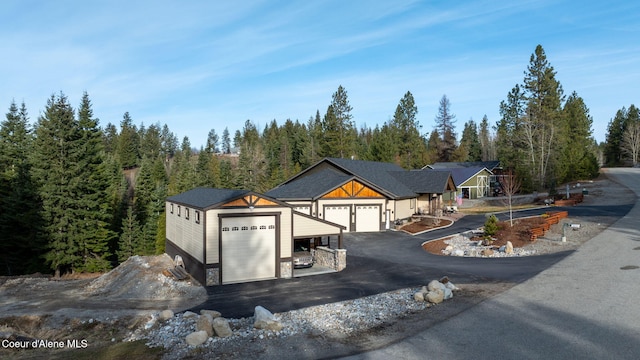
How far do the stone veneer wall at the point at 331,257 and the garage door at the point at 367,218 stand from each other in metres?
12.0

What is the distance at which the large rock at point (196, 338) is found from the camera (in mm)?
11047

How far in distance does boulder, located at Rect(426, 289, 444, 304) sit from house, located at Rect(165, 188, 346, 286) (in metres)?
8.31

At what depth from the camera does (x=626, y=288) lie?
1468 centimetres

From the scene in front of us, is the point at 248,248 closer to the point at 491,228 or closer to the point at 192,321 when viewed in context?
the point at 192,321

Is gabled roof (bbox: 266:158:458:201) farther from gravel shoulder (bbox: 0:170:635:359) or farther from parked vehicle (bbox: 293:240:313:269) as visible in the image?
gravel shoulder (bbox: 0:170:635:359)

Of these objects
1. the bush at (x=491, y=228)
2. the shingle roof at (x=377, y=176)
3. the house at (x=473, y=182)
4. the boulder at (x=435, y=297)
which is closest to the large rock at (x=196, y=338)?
the boulder at (x=435, y=297)

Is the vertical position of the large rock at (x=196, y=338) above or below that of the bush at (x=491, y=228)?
below

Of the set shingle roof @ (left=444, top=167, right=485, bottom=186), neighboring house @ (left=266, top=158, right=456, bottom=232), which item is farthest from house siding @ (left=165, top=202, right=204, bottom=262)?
shingle roof @ (left=444, top=167, right=485, bottom=186)

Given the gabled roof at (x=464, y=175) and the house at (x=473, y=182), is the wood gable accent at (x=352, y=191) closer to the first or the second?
Answer: the house at (x=473, y=182)

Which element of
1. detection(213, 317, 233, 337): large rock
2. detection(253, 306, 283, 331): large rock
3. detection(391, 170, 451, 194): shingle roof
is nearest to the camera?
detection(213, 317, 233, 337): large rock

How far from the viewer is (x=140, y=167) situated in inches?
2586

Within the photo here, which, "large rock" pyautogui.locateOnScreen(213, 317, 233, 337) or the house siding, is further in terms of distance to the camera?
the house siding

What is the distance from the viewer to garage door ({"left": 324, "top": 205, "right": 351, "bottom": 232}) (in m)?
35.5

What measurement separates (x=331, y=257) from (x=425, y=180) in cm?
2494
